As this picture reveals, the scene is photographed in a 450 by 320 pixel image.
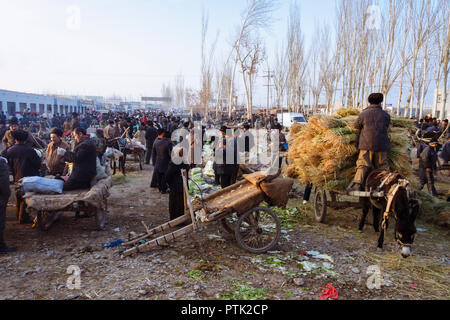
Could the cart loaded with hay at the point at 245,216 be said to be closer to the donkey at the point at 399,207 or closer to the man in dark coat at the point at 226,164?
the donkey at the point at 399,207

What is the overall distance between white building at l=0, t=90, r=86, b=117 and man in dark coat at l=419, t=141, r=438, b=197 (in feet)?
103

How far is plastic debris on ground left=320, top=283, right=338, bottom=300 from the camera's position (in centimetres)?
382

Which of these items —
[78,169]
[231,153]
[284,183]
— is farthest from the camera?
[231,153]

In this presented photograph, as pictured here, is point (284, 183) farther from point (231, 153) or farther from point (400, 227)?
point (231, 153)

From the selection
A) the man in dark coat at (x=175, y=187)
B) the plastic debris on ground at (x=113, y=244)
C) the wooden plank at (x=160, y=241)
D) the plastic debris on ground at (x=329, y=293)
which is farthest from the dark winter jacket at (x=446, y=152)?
the plastic debris on ground at (x=113, y=244)

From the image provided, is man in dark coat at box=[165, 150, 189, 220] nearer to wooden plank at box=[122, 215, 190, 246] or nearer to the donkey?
wooden plank at box=[122, 215, 190, 246]

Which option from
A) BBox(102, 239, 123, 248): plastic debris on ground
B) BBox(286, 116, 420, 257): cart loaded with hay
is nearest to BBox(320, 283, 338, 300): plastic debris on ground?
BBox(286, 116, 420, 257): cart loaded with hay

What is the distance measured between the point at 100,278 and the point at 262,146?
12904 millimetres

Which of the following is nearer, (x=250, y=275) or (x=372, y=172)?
(x=250, y=275)

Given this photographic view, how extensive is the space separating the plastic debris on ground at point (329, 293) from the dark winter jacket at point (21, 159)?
593cm
